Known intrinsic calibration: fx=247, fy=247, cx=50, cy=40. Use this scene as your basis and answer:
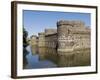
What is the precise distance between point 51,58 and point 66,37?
0.25 meters

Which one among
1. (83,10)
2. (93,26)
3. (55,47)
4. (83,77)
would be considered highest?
(83,10)

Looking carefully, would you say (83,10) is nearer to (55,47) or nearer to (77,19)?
(77,19)

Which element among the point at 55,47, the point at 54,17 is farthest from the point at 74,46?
the point at 54,17

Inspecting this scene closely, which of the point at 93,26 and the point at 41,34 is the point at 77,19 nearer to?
the point at 93,26

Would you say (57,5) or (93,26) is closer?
(57,5)

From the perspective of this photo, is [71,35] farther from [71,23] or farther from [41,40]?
[41,40]

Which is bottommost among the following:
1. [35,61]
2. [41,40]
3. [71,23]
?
[35,61]

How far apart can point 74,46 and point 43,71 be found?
400 millimetres

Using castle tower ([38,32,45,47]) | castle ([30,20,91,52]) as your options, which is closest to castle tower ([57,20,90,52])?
→ castle ([30,20,91,52])

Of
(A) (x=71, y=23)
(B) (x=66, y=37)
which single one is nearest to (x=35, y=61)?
(B) (x=66, y=37)

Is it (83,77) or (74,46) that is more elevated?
(74,46)

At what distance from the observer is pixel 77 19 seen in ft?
7.96

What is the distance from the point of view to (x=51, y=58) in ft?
7.58

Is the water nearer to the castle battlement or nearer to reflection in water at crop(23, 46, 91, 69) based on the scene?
reflection in water at crop(23, 46, 91, 69)
